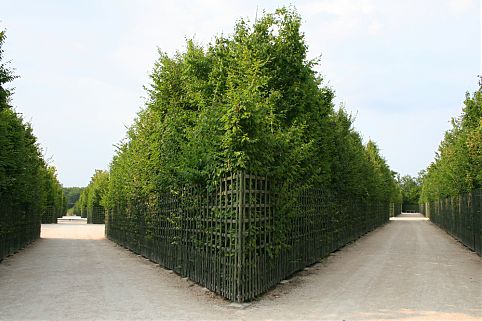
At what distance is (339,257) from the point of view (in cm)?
1780

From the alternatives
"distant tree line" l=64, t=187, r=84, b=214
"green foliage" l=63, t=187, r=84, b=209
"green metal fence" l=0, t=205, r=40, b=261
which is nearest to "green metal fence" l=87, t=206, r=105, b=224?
"green metal fence" l=0, t=205, r=40, b=261

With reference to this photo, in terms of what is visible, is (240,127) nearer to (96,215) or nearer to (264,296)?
(264,296)

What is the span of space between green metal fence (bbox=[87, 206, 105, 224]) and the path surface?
147 ft

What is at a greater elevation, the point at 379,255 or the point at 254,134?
the point at 254,134

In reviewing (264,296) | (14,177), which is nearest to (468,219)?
(264,296)

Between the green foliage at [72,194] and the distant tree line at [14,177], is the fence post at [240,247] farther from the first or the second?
the green foliage at [72,194]

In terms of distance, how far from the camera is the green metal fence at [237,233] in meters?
9.02

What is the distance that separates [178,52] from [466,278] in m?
15.2

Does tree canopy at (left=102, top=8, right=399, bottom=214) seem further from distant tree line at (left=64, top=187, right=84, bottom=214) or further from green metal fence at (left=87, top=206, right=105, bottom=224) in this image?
distant tree line at (left=64, top=187, right=84, bottom=214)

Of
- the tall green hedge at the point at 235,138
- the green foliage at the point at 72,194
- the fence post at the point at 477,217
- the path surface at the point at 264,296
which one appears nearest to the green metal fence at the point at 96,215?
the tall green hedge at the point at 235,138

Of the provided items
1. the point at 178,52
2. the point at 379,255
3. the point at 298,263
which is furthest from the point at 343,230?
the point at 178,52

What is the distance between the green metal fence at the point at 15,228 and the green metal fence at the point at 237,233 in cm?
560

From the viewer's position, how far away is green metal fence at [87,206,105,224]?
194 ft

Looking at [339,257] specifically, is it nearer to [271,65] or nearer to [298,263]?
[298,263]
